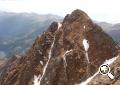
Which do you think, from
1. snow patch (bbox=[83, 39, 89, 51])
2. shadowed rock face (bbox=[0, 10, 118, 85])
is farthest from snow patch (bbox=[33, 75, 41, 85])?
snow patch (bbox=[83, 39, 89, 51])

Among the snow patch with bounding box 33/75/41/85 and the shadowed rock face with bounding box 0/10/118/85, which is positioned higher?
the shadowed rock face with bounding box 0/10/118/85

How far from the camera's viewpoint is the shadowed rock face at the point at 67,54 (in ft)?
406

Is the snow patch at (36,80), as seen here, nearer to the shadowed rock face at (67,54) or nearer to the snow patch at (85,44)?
the shadowed rock face at (67,54)

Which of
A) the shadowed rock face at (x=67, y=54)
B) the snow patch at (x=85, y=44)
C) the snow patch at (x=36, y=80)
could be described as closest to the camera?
the shadowed rock face at (x=67, y=54)

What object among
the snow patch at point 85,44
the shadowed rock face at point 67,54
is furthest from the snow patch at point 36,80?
the snow patch at point 85,44

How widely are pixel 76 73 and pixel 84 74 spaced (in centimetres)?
322

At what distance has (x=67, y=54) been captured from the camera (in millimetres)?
128000

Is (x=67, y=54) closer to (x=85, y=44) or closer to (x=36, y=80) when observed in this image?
(x=85, y=44)

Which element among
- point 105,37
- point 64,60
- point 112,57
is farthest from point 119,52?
point 64,60

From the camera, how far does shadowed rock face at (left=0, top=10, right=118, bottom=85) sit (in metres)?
124

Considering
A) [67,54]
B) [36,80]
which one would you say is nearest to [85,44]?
[67,54]

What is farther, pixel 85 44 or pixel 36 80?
pixel 85 44

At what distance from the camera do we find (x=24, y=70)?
142 m

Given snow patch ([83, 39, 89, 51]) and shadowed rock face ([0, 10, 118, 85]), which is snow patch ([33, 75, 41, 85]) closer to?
shadowed rock face ([0, 10, 118, 85])
